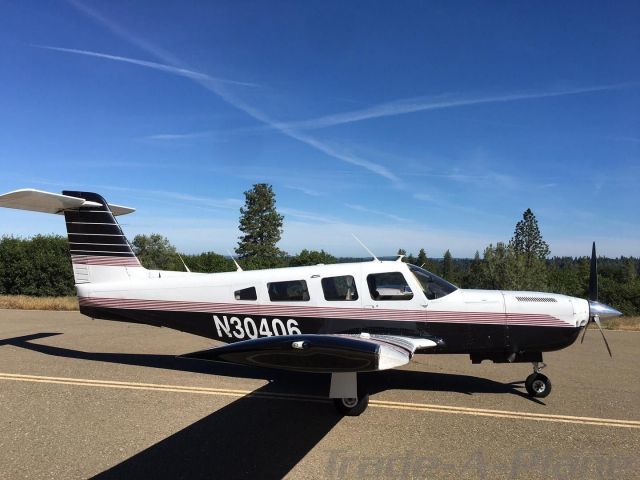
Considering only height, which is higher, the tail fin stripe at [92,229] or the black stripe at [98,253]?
the tail fin stripe at [92,229]

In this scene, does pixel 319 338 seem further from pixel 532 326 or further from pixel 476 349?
pixel 532 326

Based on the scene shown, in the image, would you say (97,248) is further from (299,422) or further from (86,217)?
(299,422)

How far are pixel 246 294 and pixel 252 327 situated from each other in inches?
21.4

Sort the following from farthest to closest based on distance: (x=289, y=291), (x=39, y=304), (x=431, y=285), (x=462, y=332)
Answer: (x=39, y=304) < (x=289, y=291) < (x=431, y=285) < (x=462, y=332)

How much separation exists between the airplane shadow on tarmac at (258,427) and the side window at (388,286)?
1.55m

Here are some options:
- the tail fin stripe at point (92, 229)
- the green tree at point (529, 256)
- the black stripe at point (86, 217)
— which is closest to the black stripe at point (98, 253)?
the tail fin stripe at point (92, 229)

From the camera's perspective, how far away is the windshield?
657 cm

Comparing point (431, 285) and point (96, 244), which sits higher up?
point (96, 244)

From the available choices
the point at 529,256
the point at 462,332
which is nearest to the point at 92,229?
the point at 462,332

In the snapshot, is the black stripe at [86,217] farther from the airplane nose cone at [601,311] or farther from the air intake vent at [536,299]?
the airplane nose cone at [601,311]

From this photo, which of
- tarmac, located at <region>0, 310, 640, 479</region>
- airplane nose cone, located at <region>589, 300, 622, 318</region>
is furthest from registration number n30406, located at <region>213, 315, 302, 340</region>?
airplane nose cone, located at <region>589, 300, 622, 318</region>

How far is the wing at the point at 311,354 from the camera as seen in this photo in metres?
4.28

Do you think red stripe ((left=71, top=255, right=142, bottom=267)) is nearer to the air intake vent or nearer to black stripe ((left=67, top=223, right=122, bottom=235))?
black stripe ((left=67, top=223, right=122, bottom=235))

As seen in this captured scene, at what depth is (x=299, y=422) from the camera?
5.43 m
